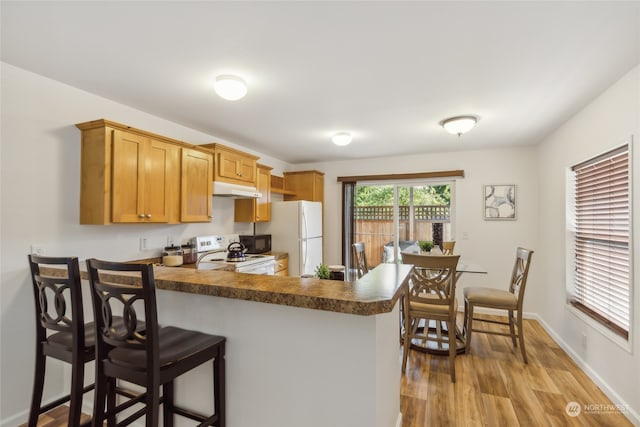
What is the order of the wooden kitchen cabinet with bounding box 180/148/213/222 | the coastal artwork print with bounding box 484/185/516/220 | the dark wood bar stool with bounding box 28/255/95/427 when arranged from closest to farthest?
the dark wood bar stool with bounding box 28/255/95/427, the wooden kitchen cabinet with bounding box 180/148/213/222, the coastal artwork print with bounding box 484/185/516/220

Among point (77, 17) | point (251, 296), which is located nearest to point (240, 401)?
point (251, 296)

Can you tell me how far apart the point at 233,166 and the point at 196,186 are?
0.63 metres

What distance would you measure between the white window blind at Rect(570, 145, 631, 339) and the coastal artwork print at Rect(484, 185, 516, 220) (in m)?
1.16

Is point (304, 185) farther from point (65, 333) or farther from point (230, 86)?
point (65, 333)

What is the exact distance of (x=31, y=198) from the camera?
2.13m

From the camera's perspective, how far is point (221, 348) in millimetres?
1466

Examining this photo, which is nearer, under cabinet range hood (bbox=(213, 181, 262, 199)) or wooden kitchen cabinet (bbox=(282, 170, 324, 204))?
under cabinet range hood (bbox=(213, 181, 262, 199))

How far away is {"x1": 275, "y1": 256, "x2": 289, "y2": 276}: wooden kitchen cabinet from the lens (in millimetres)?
4138

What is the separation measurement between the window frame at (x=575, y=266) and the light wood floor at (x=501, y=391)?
48cm

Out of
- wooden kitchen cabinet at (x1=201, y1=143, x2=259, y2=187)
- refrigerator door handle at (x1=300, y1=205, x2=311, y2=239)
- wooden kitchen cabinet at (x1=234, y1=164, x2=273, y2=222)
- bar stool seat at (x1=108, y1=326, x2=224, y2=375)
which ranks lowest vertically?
bar stool seat at (x1=108, y1=326, x2=224, y2=375)

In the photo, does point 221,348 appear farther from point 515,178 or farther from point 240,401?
point 515,178

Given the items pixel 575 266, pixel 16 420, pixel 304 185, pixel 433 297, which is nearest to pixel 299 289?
pixel 433 297

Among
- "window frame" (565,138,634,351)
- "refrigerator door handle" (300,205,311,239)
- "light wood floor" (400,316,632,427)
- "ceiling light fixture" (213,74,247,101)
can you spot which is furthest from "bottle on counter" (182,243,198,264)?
"window frame" (565,138,634,351)
